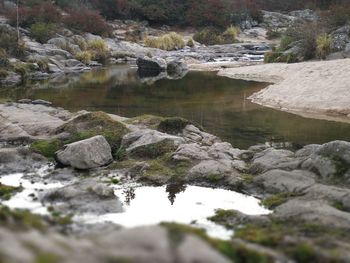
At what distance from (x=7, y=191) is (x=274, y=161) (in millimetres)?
7448

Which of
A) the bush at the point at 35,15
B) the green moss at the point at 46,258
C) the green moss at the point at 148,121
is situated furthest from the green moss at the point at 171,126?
the bush at the point at 35,15

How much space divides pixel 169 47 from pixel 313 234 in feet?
201

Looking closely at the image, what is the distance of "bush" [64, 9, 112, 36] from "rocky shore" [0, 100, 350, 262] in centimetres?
4678

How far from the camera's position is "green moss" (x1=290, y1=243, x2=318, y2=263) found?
7953mm

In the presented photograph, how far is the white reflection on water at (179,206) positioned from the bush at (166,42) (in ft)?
184

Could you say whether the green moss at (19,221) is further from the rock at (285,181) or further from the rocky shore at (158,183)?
the rock at (285,181)

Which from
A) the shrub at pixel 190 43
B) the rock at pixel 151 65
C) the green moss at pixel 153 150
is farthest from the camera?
the shrub at pixel 190 43

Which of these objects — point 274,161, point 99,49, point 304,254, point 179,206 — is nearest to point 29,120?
point 274,161

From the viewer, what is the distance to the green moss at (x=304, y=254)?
26.1ft

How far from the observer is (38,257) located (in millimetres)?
5660

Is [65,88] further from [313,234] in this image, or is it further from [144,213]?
[313,234]

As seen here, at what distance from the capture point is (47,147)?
58.6 feet

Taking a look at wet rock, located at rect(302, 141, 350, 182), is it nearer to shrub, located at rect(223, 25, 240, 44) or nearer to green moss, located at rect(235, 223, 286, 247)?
green moss, located at rect(235, 223, 286, 247)

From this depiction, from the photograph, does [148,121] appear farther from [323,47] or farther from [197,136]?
[323,47]
